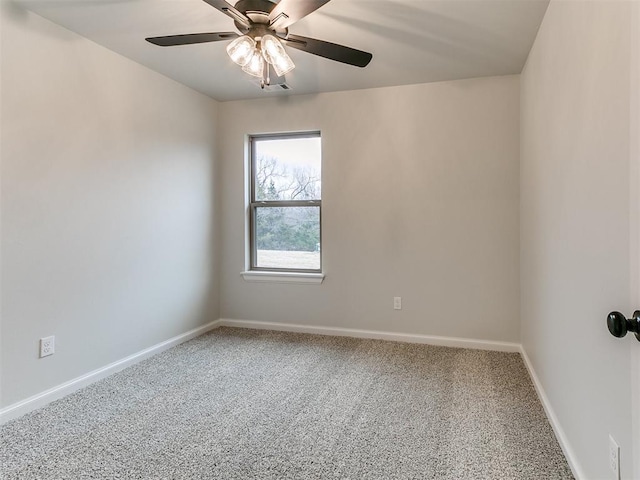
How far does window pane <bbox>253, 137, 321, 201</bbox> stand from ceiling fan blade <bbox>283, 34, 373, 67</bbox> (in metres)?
1.77

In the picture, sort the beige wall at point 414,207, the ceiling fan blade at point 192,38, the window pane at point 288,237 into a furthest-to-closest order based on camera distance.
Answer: the window pane at point 288,237 → the beige wall at point 414,207 → the ceiling fan blade at point 192,38

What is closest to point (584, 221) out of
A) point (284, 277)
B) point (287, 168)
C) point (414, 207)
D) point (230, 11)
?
point (230, 11)

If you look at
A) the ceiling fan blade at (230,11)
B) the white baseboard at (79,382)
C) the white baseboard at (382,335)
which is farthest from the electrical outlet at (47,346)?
the ceiling fan blade at (230,11)

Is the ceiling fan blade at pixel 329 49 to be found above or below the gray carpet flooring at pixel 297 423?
above

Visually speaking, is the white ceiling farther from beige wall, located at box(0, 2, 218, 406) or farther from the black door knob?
the black door knob

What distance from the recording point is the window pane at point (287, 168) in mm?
3801

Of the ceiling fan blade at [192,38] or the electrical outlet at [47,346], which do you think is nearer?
the ceiling fan blade at [192,38]

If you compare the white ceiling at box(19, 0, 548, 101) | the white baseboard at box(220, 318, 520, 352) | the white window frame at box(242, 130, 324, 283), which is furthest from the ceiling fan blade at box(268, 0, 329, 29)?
the white baseboard at box(220, 318, 520, 352)

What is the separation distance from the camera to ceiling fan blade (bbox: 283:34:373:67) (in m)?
1.89

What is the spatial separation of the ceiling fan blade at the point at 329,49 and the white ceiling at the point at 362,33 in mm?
384

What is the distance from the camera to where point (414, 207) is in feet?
11.2

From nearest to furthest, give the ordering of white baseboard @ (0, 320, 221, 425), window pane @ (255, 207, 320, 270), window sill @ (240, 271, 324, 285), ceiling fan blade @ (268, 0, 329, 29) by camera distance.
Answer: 1. ceiling fan blade @ (268, 0, 329, 29)
2. white baseboard @ (0, 320, 221, 425)
3. window sill @ (240, 271, 324, 285)
4. window pane @ (255, 207, 320, 270)

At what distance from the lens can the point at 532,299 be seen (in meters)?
2.64

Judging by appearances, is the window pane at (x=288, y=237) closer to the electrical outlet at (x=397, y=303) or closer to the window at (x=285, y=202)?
the window at (x=285, y=202)
